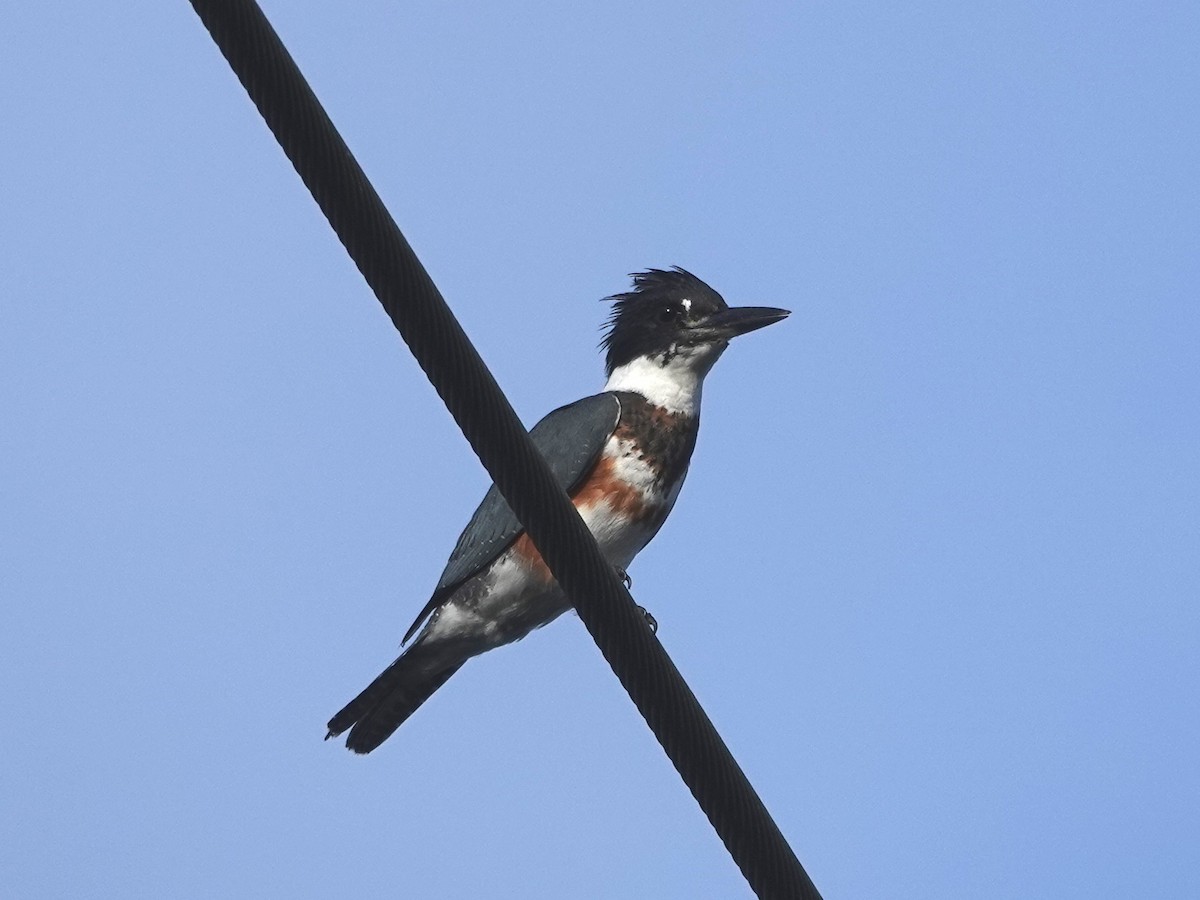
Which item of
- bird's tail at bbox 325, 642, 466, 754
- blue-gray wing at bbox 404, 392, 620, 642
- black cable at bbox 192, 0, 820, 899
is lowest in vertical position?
black cable at bbox 192, 0, 820, 899

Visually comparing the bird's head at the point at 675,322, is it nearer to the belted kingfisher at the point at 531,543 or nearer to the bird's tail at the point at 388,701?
the belted kingfisher at the point at 531,543

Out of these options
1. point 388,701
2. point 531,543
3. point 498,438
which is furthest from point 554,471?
point 498,438

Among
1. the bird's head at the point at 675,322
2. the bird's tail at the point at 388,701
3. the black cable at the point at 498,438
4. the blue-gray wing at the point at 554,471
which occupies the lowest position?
the black cable at the point at 498,438

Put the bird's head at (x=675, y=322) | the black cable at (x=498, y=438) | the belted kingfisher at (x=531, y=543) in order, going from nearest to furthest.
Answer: the black cable at (x=498, y=438) → the belted kingfisher at (x=531, y=543) → the bird's head at (x=675, y=322)

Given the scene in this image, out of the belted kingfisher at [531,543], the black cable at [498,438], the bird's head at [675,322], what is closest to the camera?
the black cable at [498,438]

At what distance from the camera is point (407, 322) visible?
2.15m

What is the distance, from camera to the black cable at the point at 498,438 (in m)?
2.00

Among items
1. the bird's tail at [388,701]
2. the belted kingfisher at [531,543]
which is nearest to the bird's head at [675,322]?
the belted kingfisher at [531,543]

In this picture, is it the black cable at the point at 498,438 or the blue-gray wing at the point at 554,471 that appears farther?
the blue-gray wing at the point at 554,471

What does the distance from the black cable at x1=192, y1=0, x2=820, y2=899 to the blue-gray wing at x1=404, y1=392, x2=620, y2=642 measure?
166 centimetres

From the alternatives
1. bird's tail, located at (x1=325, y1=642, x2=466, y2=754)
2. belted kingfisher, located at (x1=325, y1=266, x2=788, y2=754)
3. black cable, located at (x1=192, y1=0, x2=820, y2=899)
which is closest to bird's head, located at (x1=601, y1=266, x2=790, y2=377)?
belted kingfisher, located at (x1=325, y1=266, x2=788, y2=754)

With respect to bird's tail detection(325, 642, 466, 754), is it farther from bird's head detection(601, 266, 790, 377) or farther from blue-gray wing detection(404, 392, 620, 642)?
bird's head detection(601, 266, 790, 377)

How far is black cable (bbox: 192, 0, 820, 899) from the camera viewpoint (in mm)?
1995

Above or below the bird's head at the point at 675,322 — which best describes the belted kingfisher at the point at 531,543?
below
